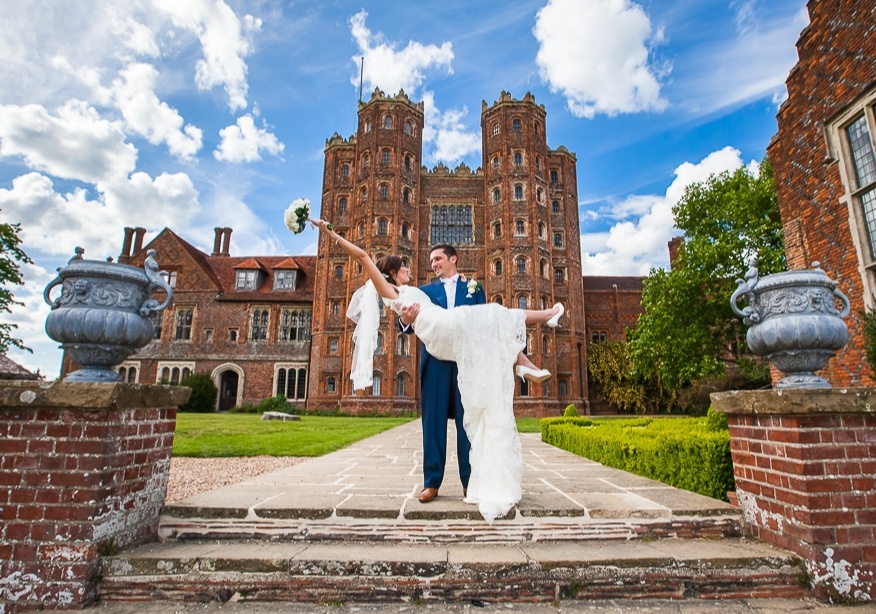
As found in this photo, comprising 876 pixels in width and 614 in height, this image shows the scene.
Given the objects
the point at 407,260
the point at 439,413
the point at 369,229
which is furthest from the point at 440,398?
the point at 369,229

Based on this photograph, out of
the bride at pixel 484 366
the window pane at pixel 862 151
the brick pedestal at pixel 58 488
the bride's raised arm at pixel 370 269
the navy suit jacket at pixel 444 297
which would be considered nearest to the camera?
the brick pedestal at pixel 58 488

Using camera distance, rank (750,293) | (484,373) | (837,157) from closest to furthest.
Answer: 1. (750,293)
2. (484,373)
3. (837,157)

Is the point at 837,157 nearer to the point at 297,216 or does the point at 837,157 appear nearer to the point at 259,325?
the point at 297,216

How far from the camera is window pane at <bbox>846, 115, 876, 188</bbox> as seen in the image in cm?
880

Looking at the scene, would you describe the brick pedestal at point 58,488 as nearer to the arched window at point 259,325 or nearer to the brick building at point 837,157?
the brick building at point 837,157

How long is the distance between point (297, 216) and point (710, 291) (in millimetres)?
19557

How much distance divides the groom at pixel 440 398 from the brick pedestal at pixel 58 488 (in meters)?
1.94

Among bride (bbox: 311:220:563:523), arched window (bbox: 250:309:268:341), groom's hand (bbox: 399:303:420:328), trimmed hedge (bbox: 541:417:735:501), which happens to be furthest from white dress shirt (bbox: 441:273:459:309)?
arched window (bbox: 250:309:268:341)

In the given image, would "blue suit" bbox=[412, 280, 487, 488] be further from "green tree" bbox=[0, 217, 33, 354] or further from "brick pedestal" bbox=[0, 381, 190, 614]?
"green tree" bbox=[0, 217, 33, 354]

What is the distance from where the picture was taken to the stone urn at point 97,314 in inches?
101

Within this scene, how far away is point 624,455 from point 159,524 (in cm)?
506

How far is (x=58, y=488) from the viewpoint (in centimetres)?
245

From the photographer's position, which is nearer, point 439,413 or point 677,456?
point 439,413

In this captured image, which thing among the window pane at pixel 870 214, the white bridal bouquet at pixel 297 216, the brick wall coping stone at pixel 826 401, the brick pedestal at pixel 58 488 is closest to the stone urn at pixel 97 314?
the brick pedestal at pixel 58 488
